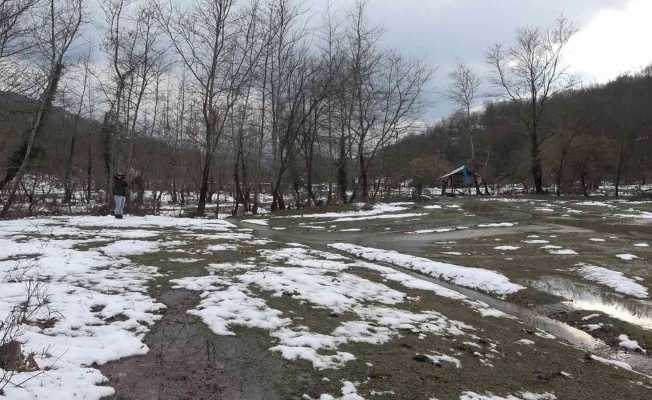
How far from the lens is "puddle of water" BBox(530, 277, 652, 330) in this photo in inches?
262

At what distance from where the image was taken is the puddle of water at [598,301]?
665 cm

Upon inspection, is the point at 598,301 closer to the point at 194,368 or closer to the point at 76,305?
the point at 194,368

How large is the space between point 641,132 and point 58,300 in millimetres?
91752

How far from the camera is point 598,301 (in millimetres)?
7453

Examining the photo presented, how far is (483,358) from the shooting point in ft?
16.0

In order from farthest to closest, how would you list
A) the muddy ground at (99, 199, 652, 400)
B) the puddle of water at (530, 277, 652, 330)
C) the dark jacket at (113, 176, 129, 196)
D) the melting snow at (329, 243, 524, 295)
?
the dark jacket at (113, 176, 129, 196) < the melting snow at (329, 243, 524, 295) < the puddle of water at (530, 277, 652, 330) < the muddy ground at (99, 199, 652, 400)

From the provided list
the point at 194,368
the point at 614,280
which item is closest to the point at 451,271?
the point at 614,280

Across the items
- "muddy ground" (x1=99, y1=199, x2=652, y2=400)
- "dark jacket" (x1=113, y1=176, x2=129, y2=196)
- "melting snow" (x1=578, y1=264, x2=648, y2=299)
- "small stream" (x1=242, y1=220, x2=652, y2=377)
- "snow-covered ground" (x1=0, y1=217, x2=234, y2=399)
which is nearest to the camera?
"snow-covered ground" (x1=0, y1=217, x2=234, y2=399)

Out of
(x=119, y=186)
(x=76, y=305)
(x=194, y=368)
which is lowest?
(x=194, y=368)

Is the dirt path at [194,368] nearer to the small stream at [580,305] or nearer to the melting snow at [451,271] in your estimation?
the small stream at [580,305]

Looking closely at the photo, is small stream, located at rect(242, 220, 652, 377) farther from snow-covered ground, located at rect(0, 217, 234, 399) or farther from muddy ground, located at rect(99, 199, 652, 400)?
snow-covered ground, located at rect(0, 217, 234, 399)

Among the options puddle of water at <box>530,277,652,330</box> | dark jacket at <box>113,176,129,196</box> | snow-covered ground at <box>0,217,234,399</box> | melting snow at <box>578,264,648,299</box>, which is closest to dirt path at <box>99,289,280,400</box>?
snow-covered ground at <box>0,217,234,399</box>

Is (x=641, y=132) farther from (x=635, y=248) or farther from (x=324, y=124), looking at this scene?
(x=635, y=248)

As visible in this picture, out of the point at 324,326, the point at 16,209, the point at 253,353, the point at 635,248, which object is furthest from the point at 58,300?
the point at 16,209
